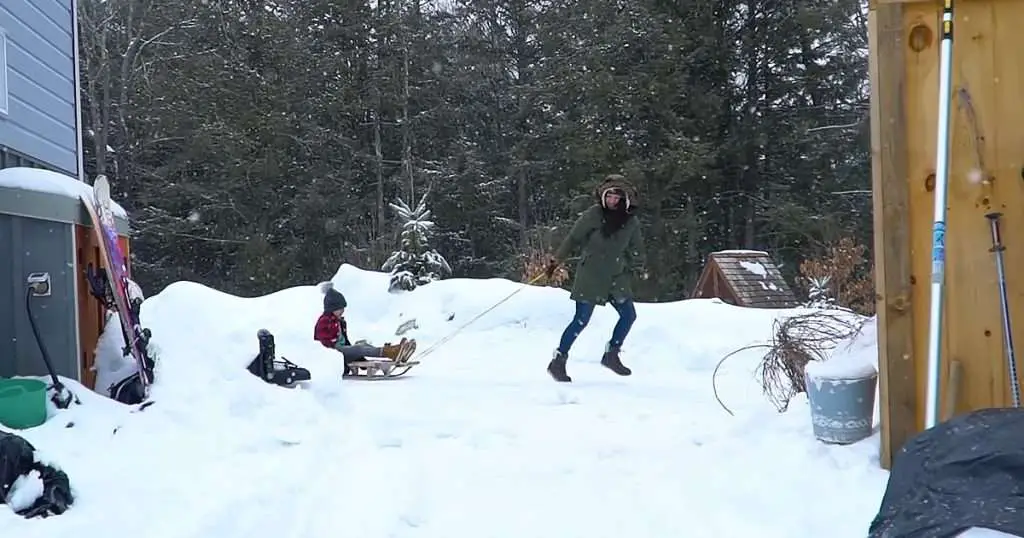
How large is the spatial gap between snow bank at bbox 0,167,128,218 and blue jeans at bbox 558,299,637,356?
11.2ft

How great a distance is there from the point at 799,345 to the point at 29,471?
3550mm

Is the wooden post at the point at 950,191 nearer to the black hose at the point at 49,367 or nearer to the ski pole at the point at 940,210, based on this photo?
the ski pole at the point at 940,210

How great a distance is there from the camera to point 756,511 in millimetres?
3219

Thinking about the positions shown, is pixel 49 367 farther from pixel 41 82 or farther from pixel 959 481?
pixel 959 481

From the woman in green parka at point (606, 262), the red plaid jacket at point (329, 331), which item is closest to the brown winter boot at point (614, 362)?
the woman in green parka at point (606, 262)

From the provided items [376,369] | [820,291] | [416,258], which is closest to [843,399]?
[376,369]

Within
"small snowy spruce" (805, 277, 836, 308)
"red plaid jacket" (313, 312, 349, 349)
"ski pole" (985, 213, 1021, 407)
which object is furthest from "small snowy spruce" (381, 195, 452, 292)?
"ski pole" (985, 213, 1021, 407)

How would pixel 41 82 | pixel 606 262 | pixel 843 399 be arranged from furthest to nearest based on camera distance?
pixel 606 262, pixel 41 82, pixel 843 399

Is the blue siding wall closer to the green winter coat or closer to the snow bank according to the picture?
the snow bank

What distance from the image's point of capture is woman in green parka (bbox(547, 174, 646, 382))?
6.59 metres

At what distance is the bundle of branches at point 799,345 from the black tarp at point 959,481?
2207 millimetres

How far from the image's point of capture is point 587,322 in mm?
6652

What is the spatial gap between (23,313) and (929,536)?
4245 mm

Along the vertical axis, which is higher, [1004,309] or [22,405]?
[1004,309]
